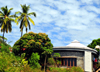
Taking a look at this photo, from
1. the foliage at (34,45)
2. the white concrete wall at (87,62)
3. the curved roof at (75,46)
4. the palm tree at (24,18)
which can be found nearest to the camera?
the foliage at (34,45)

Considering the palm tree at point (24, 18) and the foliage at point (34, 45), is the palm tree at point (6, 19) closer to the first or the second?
the palm tree at point (24, 18)

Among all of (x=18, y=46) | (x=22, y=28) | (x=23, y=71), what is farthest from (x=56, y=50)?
(x=22, y=28)

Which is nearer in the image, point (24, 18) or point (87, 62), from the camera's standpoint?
point (87, 62)

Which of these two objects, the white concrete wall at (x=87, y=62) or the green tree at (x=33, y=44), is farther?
the white concrete wall at (x=87, y=62)


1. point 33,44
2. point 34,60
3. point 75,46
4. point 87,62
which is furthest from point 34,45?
point 87,62

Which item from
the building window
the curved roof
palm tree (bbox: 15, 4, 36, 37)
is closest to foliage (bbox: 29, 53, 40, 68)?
the curved roof

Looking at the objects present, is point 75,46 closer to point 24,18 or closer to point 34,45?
point 34,45

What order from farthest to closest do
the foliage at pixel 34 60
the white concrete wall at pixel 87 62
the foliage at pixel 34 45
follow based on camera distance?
1. the white concrete wall at pixel 87 62
2. the foliage at pixel 34 45
3. the foliage at pixel 34 60

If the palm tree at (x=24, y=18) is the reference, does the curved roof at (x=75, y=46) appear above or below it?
below

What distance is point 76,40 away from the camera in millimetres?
35844

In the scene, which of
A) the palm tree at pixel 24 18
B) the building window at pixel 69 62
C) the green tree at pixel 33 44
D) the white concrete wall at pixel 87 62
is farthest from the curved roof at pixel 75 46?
the palm tree at pixel 24 18

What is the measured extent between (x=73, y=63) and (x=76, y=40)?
6313mm

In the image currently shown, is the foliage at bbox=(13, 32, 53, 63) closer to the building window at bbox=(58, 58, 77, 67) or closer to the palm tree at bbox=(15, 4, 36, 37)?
the building window at bbox=(58, 58, 77, 67)

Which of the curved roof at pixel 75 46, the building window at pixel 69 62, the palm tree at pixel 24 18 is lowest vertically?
the building window at pixel 69 62
